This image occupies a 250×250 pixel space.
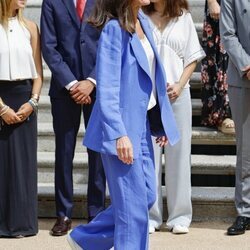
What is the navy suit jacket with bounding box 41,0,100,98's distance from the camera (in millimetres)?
5973

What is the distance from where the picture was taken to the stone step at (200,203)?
632cm

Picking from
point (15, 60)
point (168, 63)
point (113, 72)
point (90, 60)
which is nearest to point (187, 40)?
point (168, 63)

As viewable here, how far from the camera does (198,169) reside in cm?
669

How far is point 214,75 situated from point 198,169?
0.74 m

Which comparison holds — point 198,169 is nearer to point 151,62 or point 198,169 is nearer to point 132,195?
point 151,62

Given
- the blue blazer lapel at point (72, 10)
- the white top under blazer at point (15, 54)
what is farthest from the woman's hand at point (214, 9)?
the white top under blazer at point (15, 54)

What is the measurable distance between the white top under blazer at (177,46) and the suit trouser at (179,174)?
177 millimetres

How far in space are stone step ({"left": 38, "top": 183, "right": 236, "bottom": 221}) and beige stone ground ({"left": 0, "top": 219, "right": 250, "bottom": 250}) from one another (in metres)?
0.22

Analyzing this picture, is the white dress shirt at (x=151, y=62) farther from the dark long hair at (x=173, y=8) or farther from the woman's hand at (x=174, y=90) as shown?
the dark long hair at (x=173, y=8)

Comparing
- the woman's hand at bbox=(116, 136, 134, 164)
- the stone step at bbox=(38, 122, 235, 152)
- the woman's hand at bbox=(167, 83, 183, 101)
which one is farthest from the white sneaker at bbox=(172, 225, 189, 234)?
the woman's hand at bbox=(116, 136, 134, 164)

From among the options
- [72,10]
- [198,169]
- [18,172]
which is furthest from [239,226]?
[72,10]

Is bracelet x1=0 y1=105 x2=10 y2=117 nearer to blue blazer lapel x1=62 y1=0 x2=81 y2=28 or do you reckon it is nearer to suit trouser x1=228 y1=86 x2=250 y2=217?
blue blazer lapel x1=62 y1=0 x2=81 y2=28

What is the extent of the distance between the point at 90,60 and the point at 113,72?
1.56 metres

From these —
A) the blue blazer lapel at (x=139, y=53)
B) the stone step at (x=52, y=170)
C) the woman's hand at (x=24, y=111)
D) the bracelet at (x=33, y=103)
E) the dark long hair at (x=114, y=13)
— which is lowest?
the stone step at (x=52, y=170)
